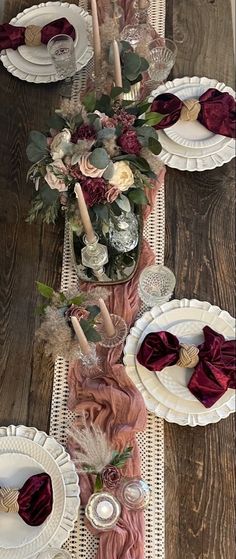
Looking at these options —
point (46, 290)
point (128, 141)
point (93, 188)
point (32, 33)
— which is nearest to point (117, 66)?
point (128, 141)

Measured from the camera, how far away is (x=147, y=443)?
1443mm

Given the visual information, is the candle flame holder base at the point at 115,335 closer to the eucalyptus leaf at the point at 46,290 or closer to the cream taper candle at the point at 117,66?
the eucalyptus leaf at the point at 46,290

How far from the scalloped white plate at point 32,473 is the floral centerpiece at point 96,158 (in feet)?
1.50

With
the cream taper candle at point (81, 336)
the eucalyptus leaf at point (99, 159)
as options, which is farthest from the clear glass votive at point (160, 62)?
the cream taper candle at point (81, 336)

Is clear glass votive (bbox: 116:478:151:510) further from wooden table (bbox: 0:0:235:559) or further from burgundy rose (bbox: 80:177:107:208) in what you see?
burgundy rose (bbox: 80:177:107:208)

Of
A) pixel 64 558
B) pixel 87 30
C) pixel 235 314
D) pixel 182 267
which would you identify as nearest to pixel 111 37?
pixel 87 30

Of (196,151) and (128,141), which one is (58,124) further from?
(196,151)

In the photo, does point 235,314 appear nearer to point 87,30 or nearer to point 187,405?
point 187,405

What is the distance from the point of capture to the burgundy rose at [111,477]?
1.36 meters

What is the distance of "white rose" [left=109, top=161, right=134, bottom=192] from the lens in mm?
1407

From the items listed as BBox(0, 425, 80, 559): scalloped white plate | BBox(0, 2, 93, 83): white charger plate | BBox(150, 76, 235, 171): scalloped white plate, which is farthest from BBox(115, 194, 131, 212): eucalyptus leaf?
BBox(0, 2, 93, 83): white charger plate

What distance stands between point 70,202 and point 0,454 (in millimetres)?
540

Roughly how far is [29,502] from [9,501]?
0.13 feet

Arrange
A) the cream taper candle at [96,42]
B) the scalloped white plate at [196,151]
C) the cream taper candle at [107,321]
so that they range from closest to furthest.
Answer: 1. the cream taper candle at [107,321]
2. the cream taper candle at [96,42]
3. the scalloped white plate at [196,151]
